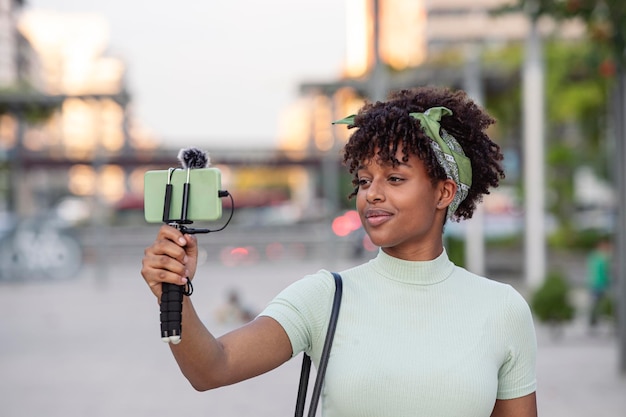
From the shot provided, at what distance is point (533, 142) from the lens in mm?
19641

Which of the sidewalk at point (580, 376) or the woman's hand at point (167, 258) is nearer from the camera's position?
the woman's hand at point (167, 258)

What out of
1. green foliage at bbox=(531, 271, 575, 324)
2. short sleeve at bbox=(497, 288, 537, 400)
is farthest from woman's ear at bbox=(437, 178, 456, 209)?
green foliage at bbox=(531, 271, 575, 324)

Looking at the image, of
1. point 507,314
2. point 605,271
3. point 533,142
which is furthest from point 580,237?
point 507,314

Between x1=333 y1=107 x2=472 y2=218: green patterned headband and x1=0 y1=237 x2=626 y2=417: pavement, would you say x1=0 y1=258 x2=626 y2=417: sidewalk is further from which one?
x1=333 y1=107 x2=472 y2=218: green patterned headband

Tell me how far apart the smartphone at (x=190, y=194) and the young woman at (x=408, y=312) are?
0.92 feet

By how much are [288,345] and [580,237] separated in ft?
95.4

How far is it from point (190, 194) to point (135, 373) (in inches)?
360

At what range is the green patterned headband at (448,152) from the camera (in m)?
2.57

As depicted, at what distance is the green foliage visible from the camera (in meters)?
13.8

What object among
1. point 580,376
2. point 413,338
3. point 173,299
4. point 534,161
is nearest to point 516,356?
point 413,338

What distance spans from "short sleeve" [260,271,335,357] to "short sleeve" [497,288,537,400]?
0.42 metres

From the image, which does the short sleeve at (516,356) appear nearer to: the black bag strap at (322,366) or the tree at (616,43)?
the black bag strap at (322,366)

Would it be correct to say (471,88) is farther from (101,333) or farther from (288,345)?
(288,345)

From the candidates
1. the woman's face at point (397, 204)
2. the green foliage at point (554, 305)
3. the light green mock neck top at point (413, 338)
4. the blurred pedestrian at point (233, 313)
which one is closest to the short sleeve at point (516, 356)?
the light green mock neck top at point (413, 338)
